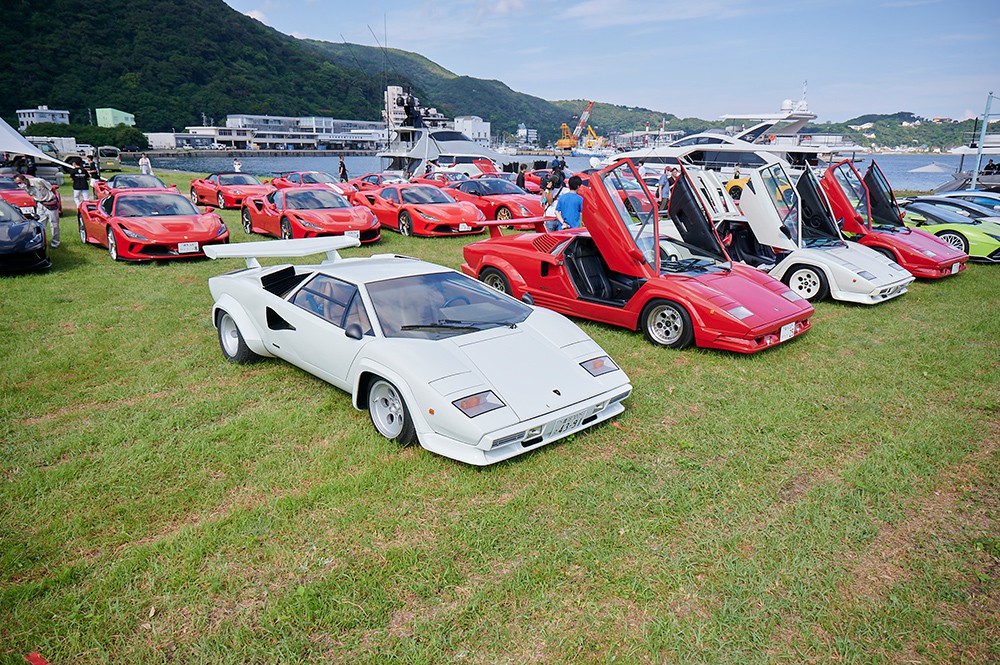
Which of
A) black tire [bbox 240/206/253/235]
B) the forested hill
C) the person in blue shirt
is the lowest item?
black tire [bbox 240/206/253/235]

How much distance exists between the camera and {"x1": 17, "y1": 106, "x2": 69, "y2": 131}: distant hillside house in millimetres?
84188

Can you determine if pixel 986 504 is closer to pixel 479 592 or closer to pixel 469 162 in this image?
pixel 479 592

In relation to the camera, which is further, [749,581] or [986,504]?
[986,504]

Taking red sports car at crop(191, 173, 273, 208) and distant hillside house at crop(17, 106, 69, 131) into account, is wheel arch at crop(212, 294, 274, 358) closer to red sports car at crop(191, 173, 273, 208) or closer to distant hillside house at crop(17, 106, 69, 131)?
red sports car at crop(191, 173, 273, 208)

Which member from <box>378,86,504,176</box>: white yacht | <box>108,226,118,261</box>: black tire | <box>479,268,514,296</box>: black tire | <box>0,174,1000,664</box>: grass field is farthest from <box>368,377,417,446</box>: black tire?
<box>378,86,504,176</box>: white yacht

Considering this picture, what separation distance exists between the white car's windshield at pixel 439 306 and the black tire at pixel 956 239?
39.9 ft

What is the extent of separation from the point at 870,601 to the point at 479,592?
6.60 ft

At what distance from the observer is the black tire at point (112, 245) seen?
1057cm

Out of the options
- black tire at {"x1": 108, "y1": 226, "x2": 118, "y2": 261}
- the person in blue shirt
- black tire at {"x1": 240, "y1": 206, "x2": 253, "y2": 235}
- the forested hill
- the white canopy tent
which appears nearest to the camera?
the person in blue shirt

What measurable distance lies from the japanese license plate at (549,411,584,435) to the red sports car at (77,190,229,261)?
9.26m

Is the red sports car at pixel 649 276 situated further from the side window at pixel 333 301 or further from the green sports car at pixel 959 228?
the green sports car at pixel 959 228

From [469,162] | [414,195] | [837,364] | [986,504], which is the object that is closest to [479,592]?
[986,504]

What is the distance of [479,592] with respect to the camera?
2.82 m

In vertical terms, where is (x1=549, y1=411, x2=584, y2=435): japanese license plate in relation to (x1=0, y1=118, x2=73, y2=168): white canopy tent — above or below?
below
